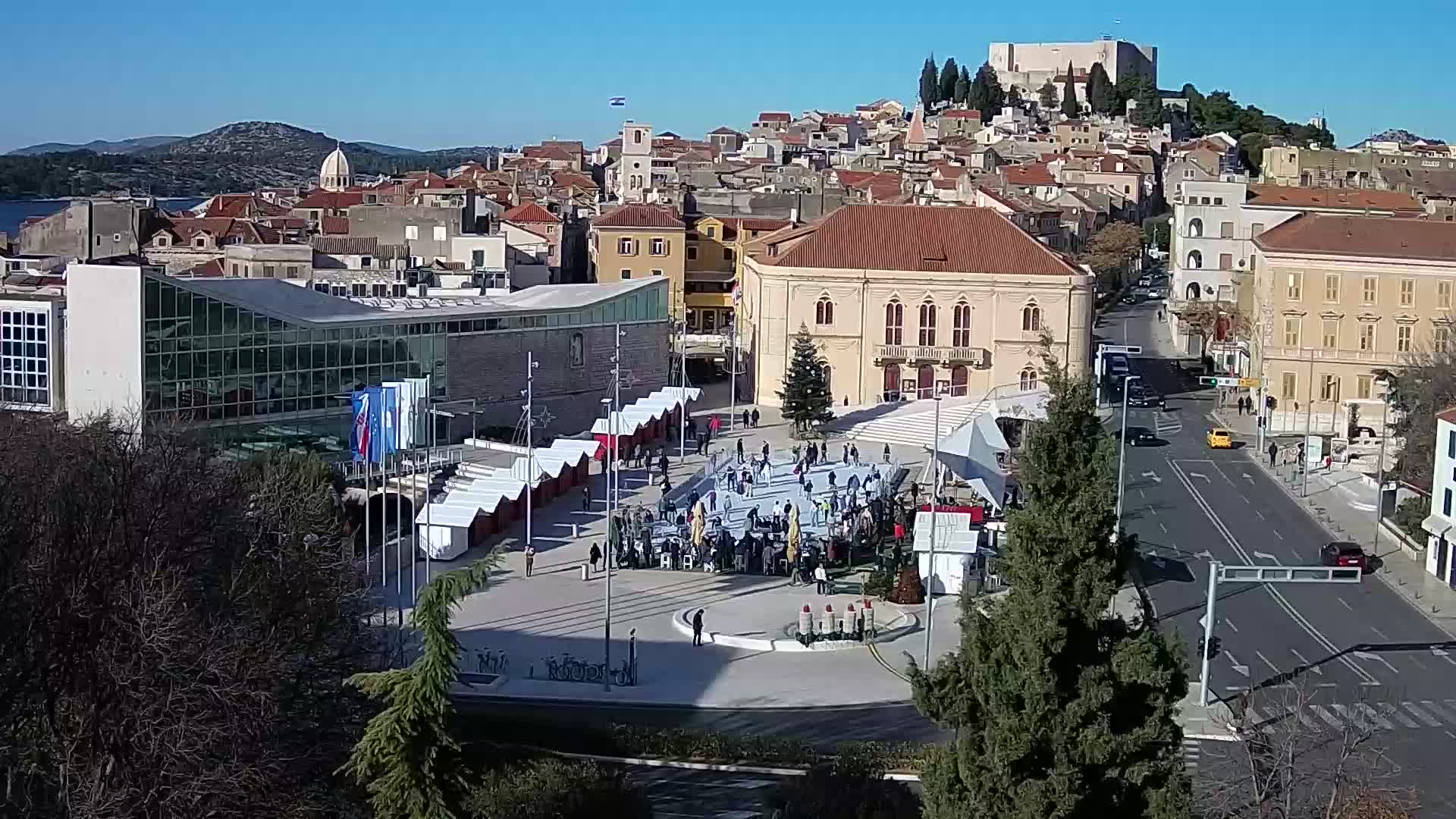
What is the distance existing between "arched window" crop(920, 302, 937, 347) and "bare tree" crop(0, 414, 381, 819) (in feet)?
102

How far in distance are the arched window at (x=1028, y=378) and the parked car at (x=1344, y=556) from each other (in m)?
16.6

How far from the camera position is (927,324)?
48.7 metres

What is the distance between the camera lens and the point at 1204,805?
16609 mm

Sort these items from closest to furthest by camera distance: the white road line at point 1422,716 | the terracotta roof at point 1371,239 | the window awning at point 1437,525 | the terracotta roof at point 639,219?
the white road line at point 1422,716 < the window awning at point 1437,525 < the terracotta roof at point 1371,239 < the terracotta roof at point 639,219

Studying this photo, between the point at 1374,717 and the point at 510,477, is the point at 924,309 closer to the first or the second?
the point at 510,477

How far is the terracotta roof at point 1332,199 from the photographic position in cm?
6297

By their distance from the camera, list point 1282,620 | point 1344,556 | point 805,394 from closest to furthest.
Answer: point 1282,620 < point 1344,556 < point 805,394

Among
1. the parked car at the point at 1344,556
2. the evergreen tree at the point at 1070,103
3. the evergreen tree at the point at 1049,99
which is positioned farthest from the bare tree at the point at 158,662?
the evergreen tree at the point at 1049,99

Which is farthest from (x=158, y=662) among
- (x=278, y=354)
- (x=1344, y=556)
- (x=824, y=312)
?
(x=824, y=312)

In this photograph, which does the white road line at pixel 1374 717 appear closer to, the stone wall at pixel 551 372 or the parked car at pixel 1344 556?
the parked car at pixel 1344 556

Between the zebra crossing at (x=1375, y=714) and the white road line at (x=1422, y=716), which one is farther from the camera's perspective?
the white road line at (x=1422, y=716)

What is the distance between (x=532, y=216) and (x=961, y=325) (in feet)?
81.8

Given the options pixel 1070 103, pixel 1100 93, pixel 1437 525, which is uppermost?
pixel 1100 93

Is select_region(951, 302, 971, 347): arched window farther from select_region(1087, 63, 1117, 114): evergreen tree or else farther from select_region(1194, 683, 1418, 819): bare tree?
select_region(1087, 63, 1117, 114): evergreen tree
